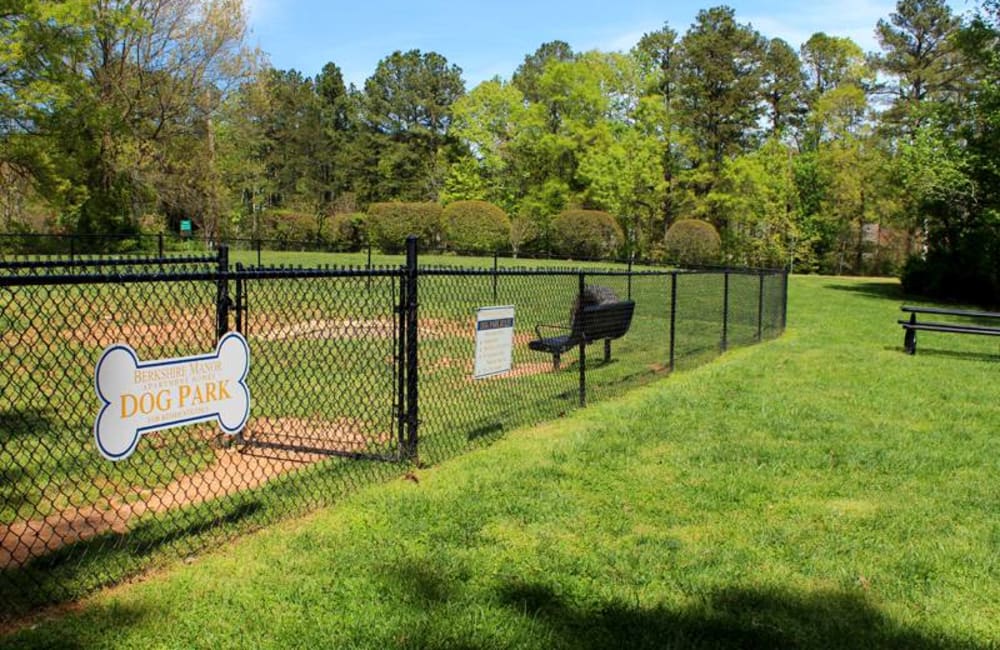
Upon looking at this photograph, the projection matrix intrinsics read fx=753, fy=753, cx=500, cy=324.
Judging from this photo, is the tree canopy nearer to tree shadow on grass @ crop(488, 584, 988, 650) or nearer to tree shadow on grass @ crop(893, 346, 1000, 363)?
tree shadow on grass @ crop(893, 346, 1000, 363)

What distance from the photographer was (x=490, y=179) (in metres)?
51.9

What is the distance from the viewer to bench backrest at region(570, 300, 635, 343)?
8375 mm

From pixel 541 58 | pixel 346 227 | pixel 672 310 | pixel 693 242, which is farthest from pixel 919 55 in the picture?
pixel 672 310

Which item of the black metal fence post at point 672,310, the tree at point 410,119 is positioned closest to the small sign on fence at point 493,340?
the black metal fence post at point 672,310

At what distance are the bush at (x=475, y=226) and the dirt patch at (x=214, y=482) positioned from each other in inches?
1265

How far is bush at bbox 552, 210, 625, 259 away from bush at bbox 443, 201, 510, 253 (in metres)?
3.04

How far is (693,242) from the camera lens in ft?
126

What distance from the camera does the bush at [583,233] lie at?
130ft

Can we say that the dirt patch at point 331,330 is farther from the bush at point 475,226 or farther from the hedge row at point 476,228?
the hedge row at point 476,228

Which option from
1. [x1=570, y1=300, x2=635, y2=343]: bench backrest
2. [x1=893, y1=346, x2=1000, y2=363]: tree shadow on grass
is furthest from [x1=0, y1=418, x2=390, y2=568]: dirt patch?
[x1=893, y1=346, x2=1000, y2=363]: tree shadow on grass

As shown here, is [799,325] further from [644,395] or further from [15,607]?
[15,607]

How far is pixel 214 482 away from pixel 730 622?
10.7 ft

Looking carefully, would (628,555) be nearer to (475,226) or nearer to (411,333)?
(411,333)

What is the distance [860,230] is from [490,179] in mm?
23584
